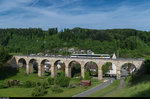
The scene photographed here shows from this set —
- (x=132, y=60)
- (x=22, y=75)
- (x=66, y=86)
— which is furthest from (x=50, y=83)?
(x=132, y=60)

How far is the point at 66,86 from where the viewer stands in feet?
145

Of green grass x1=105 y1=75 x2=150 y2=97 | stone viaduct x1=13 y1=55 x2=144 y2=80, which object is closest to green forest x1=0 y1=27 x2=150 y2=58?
stone viaduct x1=13 y1=55 x2=144 y2=80

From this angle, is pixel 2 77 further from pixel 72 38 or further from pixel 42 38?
→ pixel 42 38

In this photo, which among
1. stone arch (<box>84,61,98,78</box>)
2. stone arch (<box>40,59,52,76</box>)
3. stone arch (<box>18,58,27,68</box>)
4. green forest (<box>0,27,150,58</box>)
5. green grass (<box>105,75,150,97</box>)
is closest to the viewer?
green grass (<box>105,75,150,97</box>)

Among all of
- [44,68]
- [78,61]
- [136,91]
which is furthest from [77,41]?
[136,91]

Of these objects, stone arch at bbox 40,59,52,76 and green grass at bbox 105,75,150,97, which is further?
stone arch at bbox 40,59,52,76

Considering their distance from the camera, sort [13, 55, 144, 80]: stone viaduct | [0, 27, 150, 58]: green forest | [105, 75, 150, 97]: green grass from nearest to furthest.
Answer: [105, 75, 150, 97]: green grass → [13, 55, 144, 80]: stone viaduct → [0, 27, 150, 58]: green forest

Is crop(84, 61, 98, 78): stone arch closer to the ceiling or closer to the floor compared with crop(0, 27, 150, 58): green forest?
closer to the floor

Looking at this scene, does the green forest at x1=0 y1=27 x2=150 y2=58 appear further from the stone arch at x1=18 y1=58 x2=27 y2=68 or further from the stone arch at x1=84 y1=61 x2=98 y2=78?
the stone arch at x1=18 y1=58 x2=27 y2=68

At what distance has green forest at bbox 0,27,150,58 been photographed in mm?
103062

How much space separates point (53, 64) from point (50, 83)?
1372 centimetres

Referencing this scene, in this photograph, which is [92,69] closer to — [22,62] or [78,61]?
[78,61]

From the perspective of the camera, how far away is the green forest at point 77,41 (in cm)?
10306

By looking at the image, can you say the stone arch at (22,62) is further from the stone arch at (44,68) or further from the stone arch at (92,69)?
the stone arch at (92,69)
